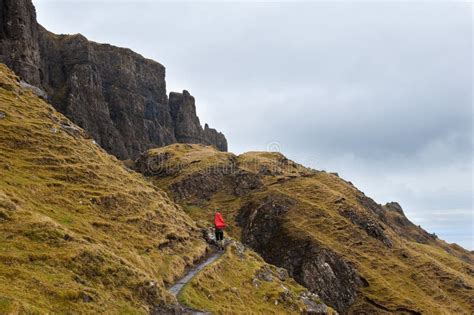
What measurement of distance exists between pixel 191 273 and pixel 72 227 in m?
15.8

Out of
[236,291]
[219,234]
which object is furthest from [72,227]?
[219,234]

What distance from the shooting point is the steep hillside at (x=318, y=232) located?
94.7m

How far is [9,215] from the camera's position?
35625 mm

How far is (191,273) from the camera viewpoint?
5094 cm

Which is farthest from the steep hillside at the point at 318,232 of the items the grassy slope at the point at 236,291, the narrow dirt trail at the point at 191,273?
the narrow dirt trail at the point at 191,273

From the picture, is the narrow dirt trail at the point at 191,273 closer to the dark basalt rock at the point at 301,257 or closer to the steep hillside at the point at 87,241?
the steep hillside at the point at 87,241

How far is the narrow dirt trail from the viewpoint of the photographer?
43.1 m

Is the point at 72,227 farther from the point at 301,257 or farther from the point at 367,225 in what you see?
the point at 367,225

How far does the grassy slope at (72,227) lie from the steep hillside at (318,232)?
4172 centimetres

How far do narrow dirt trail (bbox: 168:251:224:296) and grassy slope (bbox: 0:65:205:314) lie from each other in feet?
3.88

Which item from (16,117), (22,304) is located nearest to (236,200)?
(16,117)

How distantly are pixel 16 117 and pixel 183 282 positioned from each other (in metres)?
39.8

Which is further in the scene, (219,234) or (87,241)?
(219,234)

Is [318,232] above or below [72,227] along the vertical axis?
above
